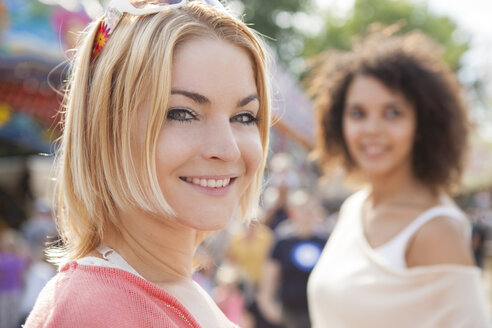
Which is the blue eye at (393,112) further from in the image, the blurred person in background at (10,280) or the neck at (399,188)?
the blurred person in background at (10,280)

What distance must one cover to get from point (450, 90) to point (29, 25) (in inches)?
229

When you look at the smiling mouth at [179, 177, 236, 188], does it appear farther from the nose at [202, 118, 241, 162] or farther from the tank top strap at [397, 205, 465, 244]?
the tank top strap at [397, 205, 465, 244]

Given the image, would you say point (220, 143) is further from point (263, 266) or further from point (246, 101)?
point (263, 266)

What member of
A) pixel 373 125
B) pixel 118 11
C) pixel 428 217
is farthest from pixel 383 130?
pixel 118 11

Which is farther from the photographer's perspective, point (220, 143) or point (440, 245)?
point (440, 245)

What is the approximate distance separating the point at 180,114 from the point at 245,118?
0.20 meters

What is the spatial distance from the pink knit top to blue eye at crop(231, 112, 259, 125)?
0.43 metres

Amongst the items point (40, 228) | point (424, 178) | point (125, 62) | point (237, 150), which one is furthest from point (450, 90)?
point (40, 228)

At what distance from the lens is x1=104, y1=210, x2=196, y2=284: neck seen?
3.57 ft

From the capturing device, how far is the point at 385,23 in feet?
77.7

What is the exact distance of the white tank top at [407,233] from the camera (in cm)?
198

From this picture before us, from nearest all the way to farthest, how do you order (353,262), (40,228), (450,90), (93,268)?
(93,268) < (353,262) < (450,90) < (40,228)

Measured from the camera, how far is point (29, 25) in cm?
650

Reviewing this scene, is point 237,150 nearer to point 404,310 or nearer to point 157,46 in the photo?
point 157,46
